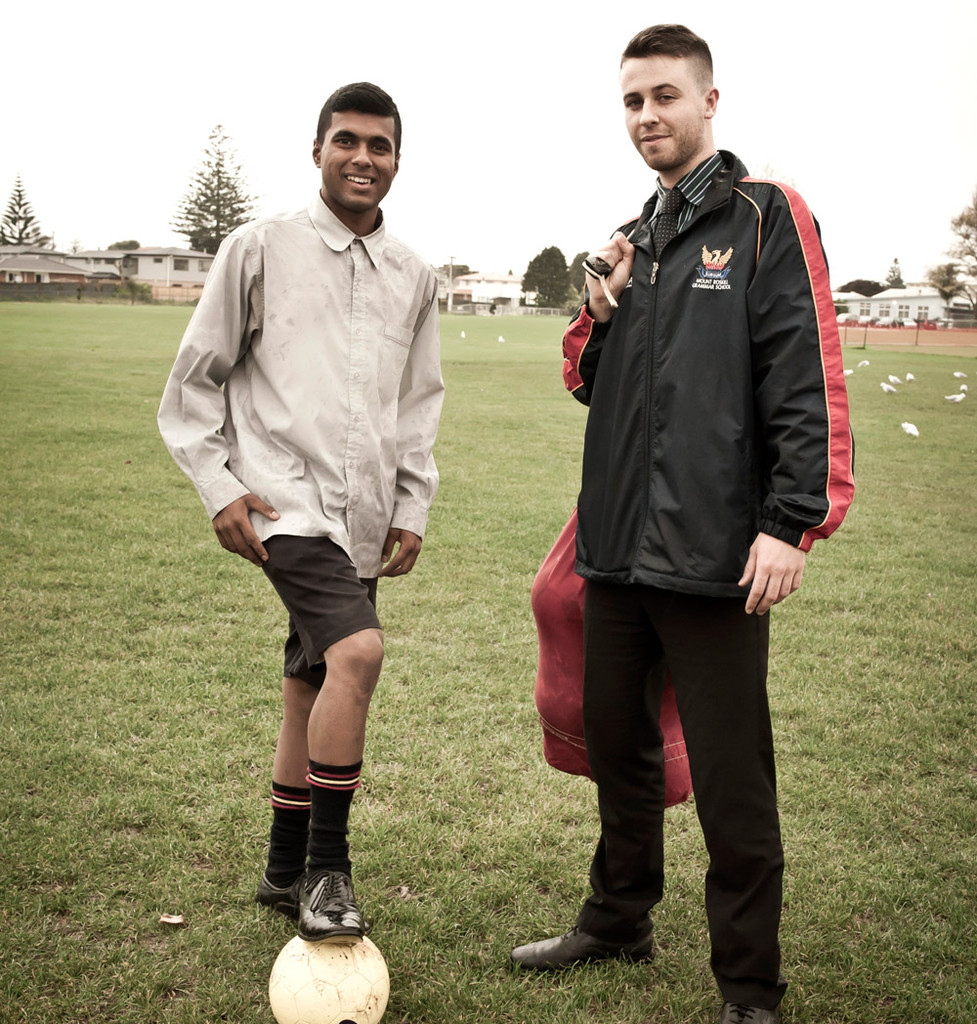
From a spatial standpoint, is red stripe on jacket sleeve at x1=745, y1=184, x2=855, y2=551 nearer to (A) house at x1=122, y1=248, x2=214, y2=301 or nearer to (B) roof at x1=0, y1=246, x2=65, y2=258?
(A) house at x1=122, y1=248, x2=214, y2=301

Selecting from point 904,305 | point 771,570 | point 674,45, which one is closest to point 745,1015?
point 771,570

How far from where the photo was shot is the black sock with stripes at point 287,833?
3.13m

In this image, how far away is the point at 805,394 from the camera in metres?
2.33

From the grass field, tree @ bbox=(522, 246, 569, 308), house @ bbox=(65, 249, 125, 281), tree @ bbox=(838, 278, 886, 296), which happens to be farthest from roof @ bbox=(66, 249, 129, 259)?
the grass field

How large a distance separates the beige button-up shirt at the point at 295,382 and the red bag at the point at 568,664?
1.79ft

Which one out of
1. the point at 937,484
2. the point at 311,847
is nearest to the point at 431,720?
the point at 311,847

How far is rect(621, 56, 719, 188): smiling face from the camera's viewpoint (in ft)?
8.30

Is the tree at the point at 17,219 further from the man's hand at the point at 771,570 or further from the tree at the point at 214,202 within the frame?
the man's hand at the point at 771,570

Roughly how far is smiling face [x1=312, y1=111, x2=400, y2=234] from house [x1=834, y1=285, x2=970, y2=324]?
311 feet

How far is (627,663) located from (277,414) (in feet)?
3.95

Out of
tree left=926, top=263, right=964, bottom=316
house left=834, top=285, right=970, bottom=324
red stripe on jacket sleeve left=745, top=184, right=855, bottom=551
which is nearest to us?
red stripe on jacket sleeve left=745, top=184, right=855, bottom=551

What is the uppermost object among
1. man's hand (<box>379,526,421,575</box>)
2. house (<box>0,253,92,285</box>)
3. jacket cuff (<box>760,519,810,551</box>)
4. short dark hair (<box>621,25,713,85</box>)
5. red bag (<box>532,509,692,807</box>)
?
house (<box>0,253,92,285</box>)

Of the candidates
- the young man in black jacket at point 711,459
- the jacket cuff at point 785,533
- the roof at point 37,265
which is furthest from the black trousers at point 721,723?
the roof at point 37,265

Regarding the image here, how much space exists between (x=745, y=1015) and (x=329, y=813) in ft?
3.96
